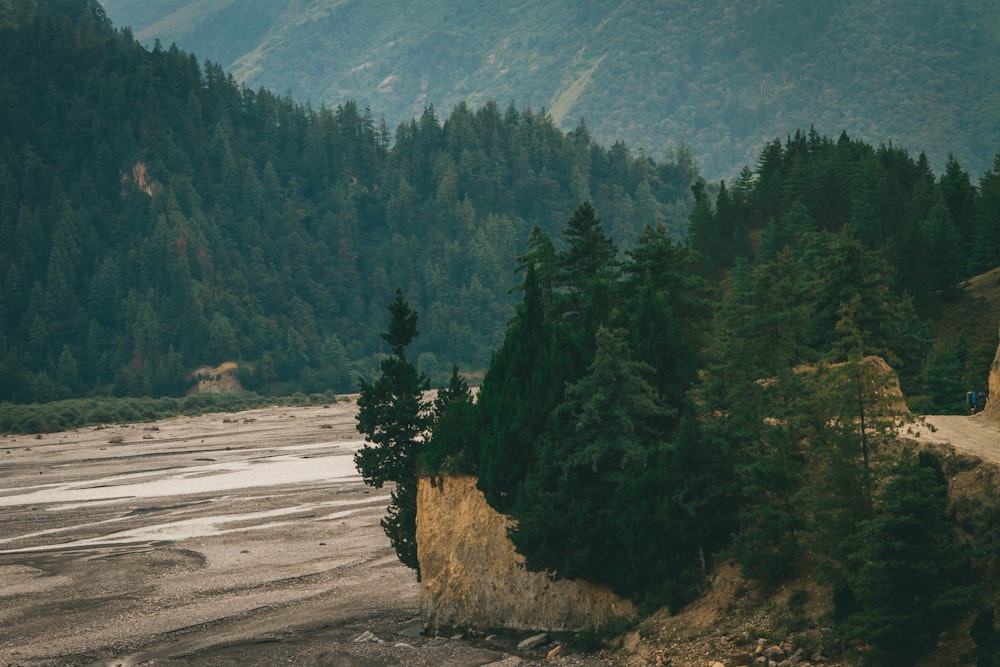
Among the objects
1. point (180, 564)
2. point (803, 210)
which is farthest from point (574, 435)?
point (803, 210)

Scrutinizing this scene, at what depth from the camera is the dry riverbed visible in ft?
164

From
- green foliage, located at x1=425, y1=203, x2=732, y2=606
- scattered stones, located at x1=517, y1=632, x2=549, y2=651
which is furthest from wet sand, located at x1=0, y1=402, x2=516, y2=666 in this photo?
green foliage, located at x1=425, y1=203, x2=732, y2=606

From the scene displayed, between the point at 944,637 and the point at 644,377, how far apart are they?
57.9 feet

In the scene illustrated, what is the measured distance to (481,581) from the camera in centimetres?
4919

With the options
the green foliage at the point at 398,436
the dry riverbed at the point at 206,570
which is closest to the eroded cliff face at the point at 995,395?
the dry riverbed at the point at 206,570

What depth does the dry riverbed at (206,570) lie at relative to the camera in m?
50.1

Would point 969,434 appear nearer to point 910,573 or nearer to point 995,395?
point 995,395

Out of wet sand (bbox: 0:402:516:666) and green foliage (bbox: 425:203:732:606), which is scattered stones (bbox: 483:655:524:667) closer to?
wet sand (bbox: 0:402:516:666)

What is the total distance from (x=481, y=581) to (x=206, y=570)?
80.7 ft

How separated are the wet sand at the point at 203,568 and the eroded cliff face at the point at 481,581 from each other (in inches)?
78.9

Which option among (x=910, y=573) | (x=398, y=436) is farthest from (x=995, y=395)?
(x=398, y=436)

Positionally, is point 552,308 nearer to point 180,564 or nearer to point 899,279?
point 180,564

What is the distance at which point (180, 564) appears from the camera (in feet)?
227

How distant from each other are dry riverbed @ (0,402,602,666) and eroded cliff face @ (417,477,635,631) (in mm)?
1622
